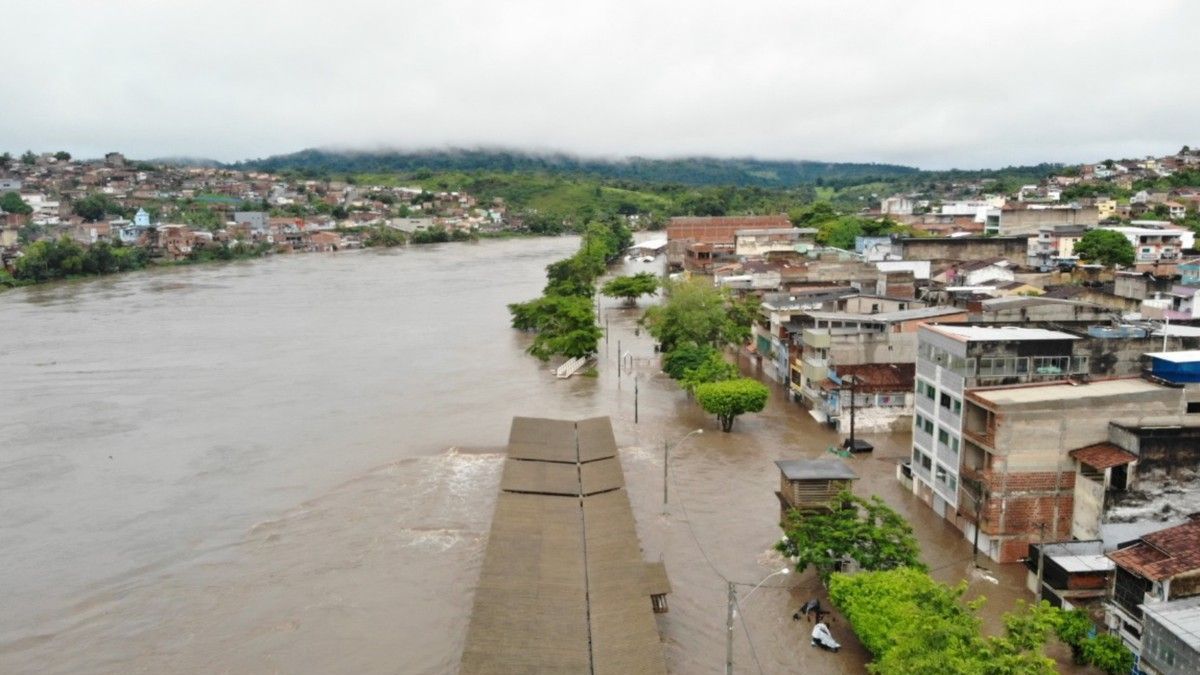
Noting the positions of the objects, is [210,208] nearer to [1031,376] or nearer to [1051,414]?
[1031,376]

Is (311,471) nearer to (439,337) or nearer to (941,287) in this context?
(439,337)

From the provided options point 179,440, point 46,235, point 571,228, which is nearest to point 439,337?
point 179,440

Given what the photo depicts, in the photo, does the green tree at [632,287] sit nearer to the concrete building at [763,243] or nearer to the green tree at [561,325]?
the concrete building at [763,243]

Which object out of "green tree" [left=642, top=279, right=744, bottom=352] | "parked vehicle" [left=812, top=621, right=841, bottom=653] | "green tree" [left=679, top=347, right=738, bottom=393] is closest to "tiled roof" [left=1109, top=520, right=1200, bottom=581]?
"parked vehicle" [left=812, top=621, right=841, bottom=653]

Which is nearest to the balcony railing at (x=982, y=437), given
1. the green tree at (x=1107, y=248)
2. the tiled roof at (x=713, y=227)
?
the green tree at (x=1107, y=248)

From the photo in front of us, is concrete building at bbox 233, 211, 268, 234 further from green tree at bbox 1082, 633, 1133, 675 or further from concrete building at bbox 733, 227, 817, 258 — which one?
green tree at bbox 1082, 633, 1133, 675
